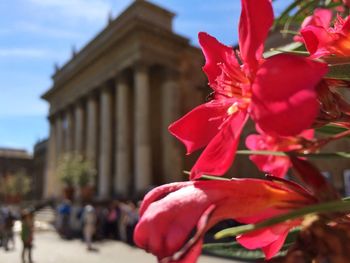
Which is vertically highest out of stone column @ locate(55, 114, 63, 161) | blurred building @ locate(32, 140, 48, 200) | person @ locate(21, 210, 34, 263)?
stone column @ locate(55, 114, 63, 161)

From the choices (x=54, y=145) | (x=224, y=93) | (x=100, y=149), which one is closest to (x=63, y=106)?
(x=54, y=145)

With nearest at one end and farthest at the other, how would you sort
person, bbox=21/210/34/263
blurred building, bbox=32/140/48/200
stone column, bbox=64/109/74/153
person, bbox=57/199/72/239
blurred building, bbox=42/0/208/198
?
person, bbox=21/210/34/263 → person, bbox=57/199/72/239 → blurred building, bbox=42/0/208/198 → stone column, bbox=64/109/74/153 → blurred building, bbox=32/140/48/200

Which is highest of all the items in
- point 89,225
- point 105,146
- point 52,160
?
point 105,146

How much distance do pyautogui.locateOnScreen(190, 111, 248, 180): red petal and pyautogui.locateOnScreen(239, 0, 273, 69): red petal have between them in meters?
0.06

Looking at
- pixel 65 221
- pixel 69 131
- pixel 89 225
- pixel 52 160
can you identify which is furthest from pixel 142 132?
pixel 52 160

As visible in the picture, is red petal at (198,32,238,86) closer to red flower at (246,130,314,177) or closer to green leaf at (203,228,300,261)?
red flower at (246,130,314,177)

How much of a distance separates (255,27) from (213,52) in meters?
0.15

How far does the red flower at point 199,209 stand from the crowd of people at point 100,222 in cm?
1136

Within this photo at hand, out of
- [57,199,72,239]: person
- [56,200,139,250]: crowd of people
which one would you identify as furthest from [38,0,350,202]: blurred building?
[57,199,72,239]: person

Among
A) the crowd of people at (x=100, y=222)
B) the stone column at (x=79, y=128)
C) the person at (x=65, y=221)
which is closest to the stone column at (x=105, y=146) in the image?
the crowd of people at (x=100, y=222)

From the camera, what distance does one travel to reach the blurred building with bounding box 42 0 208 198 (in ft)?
64.1

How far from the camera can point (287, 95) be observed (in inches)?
12.7

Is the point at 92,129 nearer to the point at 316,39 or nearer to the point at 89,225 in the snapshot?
the point at 89,225

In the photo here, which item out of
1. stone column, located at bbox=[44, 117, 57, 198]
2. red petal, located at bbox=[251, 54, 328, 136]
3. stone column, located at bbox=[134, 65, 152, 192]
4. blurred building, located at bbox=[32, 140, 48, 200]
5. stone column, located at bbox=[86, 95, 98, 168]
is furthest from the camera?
blurred building, located at bbox=[32, 140, 48, 200]
